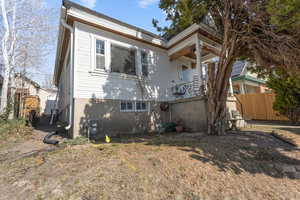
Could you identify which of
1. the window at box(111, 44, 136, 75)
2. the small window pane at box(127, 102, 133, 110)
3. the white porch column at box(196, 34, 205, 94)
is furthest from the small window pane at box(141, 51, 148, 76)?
the white porch column at box(196, 34, 205, 94)

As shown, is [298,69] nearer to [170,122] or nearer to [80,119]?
[170,122]

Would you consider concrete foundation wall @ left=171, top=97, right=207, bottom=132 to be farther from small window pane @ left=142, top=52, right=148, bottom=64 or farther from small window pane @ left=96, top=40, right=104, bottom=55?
small window pane @ left=96, top=40, right=104, bottom=55

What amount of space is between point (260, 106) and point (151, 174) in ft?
38.8

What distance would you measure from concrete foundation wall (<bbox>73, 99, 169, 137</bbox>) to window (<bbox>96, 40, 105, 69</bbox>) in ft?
5.14

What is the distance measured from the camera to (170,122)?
7.70 metres

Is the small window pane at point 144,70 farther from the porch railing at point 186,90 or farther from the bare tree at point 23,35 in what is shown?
the bare tree at point 23,35

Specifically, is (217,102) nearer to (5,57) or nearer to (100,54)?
(100,54)

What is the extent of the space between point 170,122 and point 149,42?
4.40 m

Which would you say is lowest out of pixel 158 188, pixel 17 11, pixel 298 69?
pixel 158 188

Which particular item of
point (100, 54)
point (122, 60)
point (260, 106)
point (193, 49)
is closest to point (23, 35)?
point (100, 54)

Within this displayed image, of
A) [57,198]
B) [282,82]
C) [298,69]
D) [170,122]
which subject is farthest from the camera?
[282,82]

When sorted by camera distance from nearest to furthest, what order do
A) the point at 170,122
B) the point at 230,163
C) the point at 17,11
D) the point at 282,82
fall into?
the point at 230,163 → the point at 170,122 → the point at 282,82 → the point at 17,11

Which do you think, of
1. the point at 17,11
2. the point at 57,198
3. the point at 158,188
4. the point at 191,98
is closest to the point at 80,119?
the point at 57,198

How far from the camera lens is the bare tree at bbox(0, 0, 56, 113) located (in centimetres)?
852
